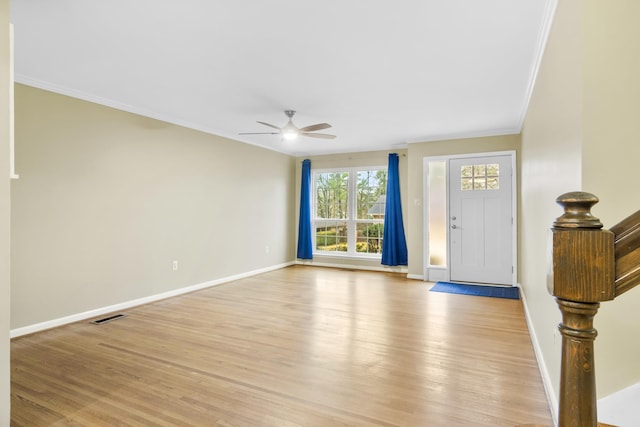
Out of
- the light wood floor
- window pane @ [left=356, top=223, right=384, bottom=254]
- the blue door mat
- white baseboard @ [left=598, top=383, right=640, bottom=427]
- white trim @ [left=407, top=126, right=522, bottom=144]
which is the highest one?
white trim @ [left=407, top=126, right=522, bottom=144]

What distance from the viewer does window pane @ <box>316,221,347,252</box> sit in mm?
7645

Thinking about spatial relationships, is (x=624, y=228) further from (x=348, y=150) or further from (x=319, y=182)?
(x=319, y=182)

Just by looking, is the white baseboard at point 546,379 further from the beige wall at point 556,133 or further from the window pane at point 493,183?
the window pane at point 493,183

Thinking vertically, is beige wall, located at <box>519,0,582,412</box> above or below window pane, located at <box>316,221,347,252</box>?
above

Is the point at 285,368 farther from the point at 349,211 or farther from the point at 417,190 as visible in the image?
the point at 349,211

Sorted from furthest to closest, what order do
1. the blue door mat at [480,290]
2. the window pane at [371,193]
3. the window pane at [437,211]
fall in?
the window pane at [371,193] < the window pane at [437,211] < the blue door mat at [480,290]

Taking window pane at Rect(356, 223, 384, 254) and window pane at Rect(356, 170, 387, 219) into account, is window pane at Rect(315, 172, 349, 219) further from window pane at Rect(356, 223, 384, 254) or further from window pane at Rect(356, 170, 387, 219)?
window pane at Rect(356, 223, 384, 254)

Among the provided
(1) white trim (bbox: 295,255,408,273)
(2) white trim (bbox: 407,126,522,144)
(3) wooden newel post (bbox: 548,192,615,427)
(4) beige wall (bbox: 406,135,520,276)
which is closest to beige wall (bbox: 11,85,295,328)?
(1) white trim (bbox: 295,255,408,273)

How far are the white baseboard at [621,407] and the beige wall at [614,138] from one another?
0.11 feet

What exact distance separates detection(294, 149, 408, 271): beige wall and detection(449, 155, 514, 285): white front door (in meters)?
1.00

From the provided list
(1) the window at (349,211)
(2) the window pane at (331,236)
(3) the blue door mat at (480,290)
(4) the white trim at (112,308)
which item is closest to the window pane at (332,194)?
(1) the window at (349,211)

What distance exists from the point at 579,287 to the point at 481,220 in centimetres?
571

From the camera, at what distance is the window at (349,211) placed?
7.28 metres

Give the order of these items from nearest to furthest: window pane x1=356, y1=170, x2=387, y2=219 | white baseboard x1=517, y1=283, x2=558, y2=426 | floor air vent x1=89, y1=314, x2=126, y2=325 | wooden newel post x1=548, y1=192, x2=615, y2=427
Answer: wooden newel post x1=548, y1=192, x2=615, y2=427 < white baseboard x1=517, y1=283, x2=558, y2=426 < floor air vent x1=89, y1=314, x2=126, y2=325 < window pane x1=356, y1=170, x2=387, y2=219
